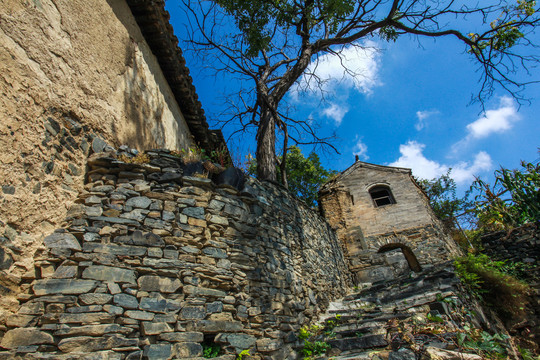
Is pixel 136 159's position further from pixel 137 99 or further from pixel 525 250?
pixel 525 250

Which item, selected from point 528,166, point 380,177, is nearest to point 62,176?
point 380,177

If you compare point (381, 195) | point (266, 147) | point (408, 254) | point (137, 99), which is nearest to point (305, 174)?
point (381, 195)

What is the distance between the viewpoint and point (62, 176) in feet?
10.9

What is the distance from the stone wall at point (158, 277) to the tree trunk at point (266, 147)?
6.58 ft

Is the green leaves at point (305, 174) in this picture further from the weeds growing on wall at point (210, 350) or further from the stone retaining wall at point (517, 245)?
the weeds growing on wall at point (210, 350)

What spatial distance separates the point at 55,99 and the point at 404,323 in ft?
17.2

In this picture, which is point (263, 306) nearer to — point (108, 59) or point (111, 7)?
point (108, 59)

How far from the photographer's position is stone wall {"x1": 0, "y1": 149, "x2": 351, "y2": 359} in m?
2.74

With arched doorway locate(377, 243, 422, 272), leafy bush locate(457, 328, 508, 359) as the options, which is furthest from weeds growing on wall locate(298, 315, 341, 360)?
arched doorway locate(377, 243, 422, 272)

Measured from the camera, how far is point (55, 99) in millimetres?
3340

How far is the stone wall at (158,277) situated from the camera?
8.98 ft

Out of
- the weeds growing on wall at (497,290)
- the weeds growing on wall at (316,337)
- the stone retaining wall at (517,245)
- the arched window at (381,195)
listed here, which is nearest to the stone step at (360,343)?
the weeds growing on wall at (316,337)

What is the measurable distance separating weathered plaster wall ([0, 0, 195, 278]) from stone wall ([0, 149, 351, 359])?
12.2 inches

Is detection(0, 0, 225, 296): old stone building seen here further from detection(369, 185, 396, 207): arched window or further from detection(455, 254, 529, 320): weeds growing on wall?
detection(369, 185, 396, 207): arched window
